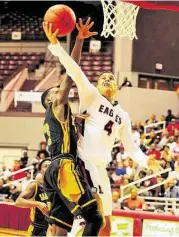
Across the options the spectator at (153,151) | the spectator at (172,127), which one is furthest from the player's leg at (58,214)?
the spectator at (172,127)

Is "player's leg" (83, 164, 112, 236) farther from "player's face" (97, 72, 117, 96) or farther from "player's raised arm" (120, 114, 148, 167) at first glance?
"player's face" (97, 72, 117, 96)

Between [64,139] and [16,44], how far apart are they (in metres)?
17.1

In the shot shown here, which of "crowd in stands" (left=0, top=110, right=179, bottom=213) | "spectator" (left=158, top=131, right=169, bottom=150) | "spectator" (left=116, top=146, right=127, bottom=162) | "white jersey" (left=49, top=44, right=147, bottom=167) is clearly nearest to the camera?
"white jersey" (left=49, top=44, right=147, bottom=167)

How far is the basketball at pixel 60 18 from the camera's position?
183 inches

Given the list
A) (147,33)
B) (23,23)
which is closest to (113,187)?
(147,33)

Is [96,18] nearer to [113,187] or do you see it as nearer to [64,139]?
[113,187]

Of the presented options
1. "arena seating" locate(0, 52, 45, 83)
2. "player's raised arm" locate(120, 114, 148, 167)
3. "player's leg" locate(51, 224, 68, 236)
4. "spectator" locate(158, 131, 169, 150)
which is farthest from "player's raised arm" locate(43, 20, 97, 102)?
"arena seating" locate(0, 52, 45, 83)

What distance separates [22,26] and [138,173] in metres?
10.8

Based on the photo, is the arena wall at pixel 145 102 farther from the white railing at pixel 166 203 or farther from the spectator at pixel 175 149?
the white railing at pixel 166 203

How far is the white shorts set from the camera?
191 inches

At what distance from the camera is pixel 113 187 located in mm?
12227

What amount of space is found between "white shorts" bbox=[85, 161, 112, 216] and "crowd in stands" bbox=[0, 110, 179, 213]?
5007 millimetres

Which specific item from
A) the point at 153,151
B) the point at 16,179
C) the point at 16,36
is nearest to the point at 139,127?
the point at 153,151

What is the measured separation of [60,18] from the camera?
4672 mm
